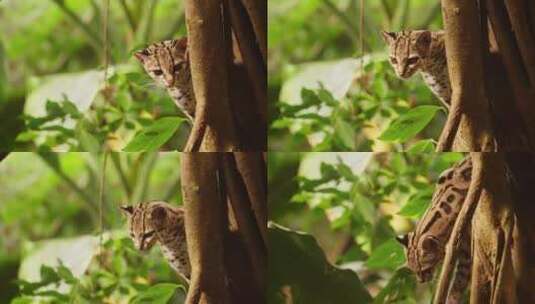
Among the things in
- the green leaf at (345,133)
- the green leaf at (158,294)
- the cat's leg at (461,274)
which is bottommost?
the green leaf at (158,294)

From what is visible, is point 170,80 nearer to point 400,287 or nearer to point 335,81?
point 335,81

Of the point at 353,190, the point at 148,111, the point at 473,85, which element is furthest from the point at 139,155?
the point at 473,85

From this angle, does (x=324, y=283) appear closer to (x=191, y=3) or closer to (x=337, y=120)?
(x=337, y=120)

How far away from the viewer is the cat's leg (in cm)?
188

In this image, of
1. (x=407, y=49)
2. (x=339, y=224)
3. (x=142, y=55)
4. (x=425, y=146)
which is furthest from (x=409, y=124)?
(x=142, y=55)

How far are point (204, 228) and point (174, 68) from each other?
0.38 metres

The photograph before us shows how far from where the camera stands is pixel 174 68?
193 centimetres

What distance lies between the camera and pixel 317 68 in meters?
1.98

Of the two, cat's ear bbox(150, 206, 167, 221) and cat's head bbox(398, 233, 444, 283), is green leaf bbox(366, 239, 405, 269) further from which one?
cat's ear bbox(150, 206, 167, 221)

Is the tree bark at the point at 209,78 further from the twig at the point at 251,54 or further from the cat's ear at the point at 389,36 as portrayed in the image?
the cat's ear at the point at 389,36

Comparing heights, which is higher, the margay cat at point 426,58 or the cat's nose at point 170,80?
the margay cat at point 426,58

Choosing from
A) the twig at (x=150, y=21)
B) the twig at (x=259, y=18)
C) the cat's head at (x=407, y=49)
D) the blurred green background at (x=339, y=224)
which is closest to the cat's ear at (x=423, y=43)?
the cat's head at (x=407, y=49)

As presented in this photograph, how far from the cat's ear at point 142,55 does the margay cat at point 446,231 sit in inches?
29.2

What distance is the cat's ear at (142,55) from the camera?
1.95 metres
